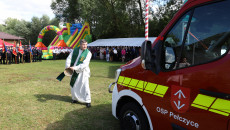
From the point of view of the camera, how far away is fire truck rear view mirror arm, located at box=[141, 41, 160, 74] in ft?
6.90

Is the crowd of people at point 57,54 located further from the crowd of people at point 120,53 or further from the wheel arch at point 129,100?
the wheel arch at point 129,100

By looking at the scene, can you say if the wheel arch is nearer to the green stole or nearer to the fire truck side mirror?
the fire truck side mirror

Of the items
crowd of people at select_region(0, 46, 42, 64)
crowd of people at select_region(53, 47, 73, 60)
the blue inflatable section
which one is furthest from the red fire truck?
the blue inflatable section

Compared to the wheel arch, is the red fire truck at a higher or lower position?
higher

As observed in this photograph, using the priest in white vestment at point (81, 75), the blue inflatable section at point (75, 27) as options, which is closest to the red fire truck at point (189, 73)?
the priest in white vestment at point (81, 75)

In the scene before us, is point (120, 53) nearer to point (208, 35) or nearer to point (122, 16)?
point (122, 16)

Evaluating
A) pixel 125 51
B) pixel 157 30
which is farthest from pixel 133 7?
pixel 125 51

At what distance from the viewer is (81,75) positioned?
509 cm

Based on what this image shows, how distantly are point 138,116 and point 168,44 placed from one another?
1.20 meters

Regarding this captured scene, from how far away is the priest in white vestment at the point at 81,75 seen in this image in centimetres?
503

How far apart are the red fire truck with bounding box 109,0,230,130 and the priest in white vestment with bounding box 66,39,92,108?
8.53 ft

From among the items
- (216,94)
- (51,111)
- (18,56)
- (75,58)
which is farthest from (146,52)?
(18,56)

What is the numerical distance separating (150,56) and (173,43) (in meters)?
0.40

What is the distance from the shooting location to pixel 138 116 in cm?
272
